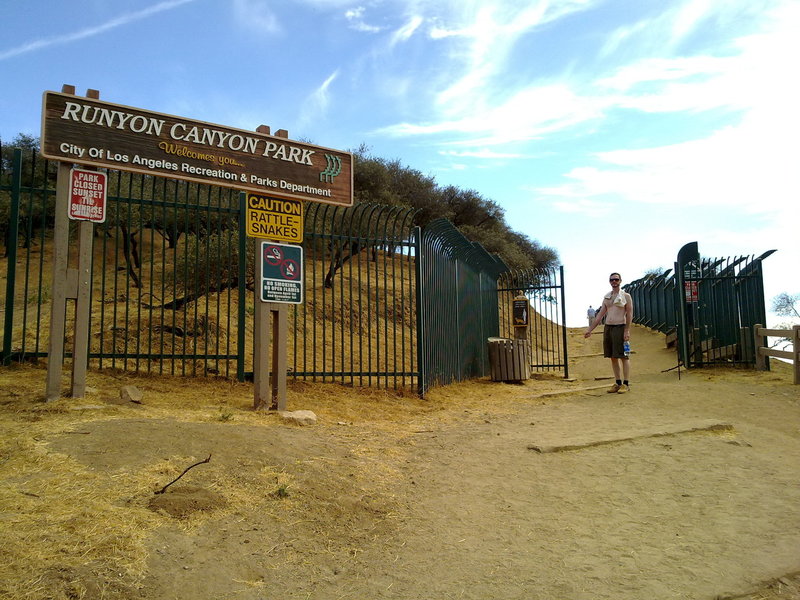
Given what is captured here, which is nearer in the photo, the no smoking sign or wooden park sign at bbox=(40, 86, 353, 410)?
wooden park sign at bbox=(40, 86, 353, 410)

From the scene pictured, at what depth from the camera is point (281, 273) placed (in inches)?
277

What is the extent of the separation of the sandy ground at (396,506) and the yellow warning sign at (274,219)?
2.04 metres

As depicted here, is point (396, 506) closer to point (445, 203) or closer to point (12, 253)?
point (12, 253)

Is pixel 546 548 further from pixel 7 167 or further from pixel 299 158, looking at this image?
pixel 7 167

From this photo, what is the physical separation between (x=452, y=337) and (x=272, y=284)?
4782 mm

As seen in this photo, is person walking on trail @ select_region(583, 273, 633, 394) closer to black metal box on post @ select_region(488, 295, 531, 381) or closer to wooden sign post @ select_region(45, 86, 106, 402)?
black metal box on post @ select_region(488, 295, 531, 381)

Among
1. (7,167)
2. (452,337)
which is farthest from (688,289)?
(7,167)

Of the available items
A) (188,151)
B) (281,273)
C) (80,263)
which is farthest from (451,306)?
(80,263)

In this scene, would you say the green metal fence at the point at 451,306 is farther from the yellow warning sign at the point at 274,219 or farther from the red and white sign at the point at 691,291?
the red and white sign at the point at 691,291

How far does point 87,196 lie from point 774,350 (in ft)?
38.9

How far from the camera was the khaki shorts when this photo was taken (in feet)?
32.2

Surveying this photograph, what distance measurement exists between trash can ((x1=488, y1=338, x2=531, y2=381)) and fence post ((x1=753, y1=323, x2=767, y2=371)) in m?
4.72

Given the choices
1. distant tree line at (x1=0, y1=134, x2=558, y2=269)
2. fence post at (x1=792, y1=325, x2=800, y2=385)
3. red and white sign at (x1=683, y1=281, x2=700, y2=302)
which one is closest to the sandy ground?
fence post at (x1=792, y1=325, x2=800, y2=385)

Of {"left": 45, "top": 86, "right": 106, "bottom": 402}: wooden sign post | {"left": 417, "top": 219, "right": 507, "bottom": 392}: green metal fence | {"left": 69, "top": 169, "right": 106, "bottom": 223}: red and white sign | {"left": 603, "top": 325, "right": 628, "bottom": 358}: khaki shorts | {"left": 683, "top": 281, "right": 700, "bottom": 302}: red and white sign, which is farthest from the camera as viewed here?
{"left": 683, "top": 281, "right": 700, "bottom": 302}: red and white sign
